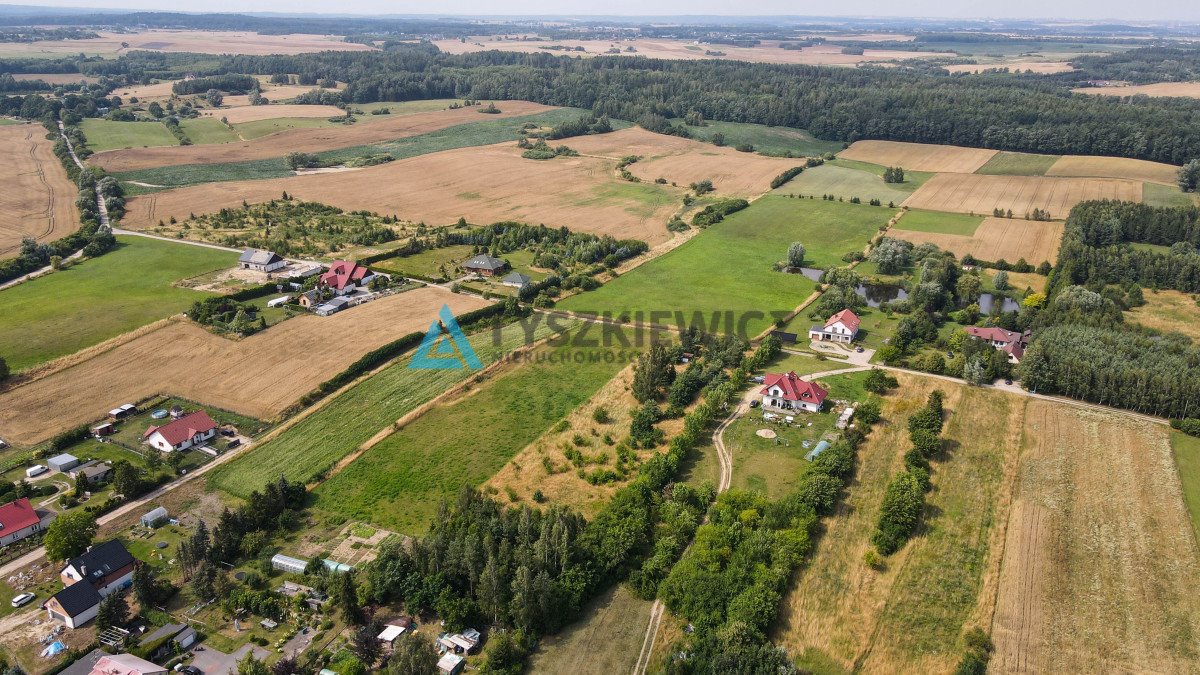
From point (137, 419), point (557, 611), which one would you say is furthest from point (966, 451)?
point (137, 419)

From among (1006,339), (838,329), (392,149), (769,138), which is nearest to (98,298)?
(838,329)

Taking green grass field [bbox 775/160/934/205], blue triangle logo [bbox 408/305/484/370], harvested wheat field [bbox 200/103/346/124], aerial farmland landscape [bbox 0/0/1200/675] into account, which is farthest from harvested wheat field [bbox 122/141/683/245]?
harvested wheat field [bbox 200/103/346/124]

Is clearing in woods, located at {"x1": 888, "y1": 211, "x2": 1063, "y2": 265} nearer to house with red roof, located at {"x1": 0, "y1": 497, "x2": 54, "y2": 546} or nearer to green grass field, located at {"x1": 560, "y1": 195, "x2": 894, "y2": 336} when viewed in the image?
green grass field, located at {"x1": 560, "y1": 195, "x2": 894, "y2": 336}

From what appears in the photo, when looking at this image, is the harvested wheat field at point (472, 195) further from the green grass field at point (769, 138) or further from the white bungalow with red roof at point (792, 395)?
the white bungalow with red roof at point (792, 395)

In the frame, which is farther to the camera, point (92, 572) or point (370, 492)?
point (370, 492)

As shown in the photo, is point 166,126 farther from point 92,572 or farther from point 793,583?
point 793,583

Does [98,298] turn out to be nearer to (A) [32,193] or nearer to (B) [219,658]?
(A) [32,193]
